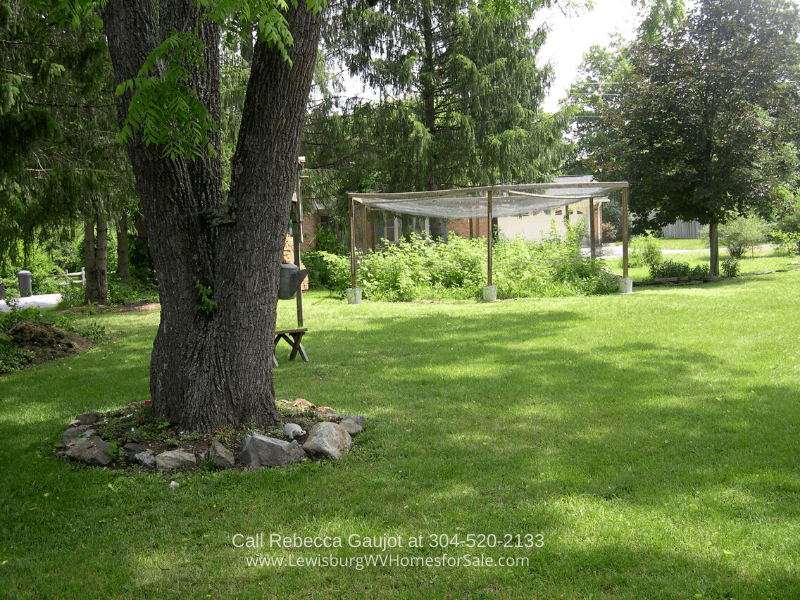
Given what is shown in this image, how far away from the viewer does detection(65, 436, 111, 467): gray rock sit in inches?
183

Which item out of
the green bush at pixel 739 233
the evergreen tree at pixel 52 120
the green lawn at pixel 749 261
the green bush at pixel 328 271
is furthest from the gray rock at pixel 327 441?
the green bush at pixel 739 233

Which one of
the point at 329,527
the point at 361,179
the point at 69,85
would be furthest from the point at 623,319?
the point at 361,179

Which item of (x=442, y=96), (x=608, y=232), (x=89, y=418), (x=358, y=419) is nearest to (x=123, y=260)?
(x=442, y=96)

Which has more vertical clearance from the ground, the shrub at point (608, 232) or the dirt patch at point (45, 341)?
the shrub at point (608, 232)

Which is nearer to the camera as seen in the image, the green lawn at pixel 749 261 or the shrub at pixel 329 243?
the green lawn at pixel 749 261

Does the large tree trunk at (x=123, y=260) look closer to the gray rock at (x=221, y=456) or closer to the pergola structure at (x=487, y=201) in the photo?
the pergola structure at (x=487, y=201)

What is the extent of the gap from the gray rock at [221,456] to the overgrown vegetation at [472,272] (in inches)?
394

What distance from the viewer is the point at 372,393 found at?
253 inches

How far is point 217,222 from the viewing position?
15.8 ft

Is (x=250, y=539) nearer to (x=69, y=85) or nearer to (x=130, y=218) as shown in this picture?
(x=69, y=85)

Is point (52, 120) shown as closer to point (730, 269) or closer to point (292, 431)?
point (292, 431)

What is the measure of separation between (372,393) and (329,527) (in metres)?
2.88

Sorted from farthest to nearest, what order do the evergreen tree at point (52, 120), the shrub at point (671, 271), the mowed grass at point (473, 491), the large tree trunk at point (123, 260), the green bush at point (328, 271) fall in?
the large tree trunk at point (123, 260), the shrub at point (671, 271), the green bush at point (328, 271), the evergreen tree at point (52, 120), the mowed grass at point (473, 491)

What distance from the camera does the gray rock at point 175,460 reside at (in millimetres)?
4496
